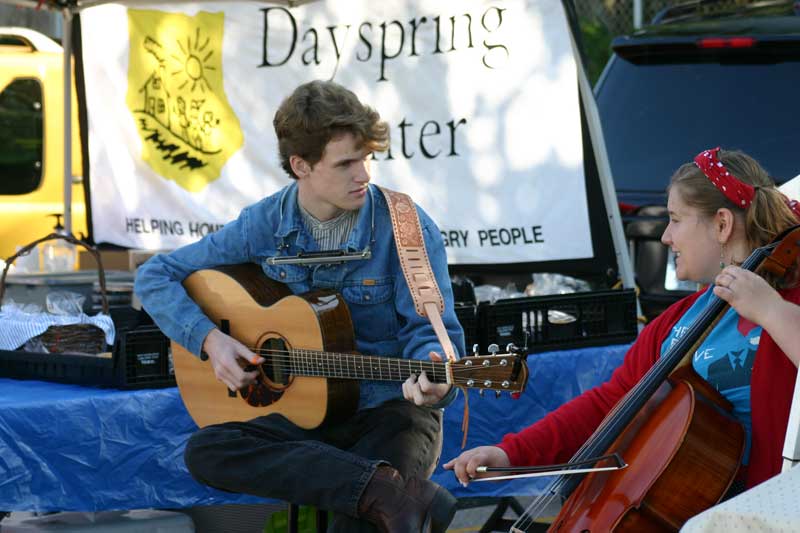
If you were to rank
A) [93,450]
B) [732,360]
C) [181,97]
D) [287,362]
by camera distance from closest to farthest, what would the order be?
1. [732,360]
2. [287,362]
3. [93,450]
4. [181,97]

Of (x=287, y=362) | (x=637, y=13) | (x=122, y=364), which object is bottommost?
(x=122, y=364)

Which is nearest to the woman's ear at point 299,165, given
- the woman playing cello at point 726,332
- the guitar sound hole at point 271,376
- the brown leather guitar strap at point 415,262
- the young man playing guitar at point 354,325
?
the young man playing guitar at point 354,325

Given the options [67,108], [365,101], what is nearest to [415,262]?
[365,101]

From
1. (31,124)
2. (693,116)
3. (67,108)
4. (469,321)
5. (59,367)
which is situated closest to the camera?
(59,367)

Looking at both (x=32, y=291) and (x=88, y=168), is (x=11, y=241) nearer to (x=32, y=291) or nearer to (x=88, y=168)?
(x=88, y=168)

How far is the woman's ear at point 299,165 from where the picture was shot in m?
3.47

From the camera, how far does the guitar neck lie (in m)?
3.03

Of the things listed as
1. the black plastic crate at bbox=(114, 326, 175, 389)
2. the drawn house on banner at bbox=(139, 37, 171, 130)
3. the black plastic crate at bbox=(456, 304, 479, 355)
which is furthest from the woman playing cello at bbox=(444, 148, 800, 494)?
the drawn house on banner at bbox=(139, 37, 171, 130)

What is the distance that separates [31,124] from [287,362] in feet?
16.7

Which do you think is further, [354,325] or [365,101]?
[365,101]

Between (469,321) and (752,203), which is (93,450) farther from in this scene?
(752,203)

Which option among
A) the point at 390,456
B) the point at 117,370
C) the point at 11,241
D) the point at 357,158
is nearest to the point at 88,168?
the point at 11,241

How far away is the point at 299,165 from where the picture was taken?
3.49 meters

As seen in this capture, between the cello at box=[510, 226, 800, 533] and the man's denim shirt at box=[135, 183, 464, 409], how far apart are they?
80cm
